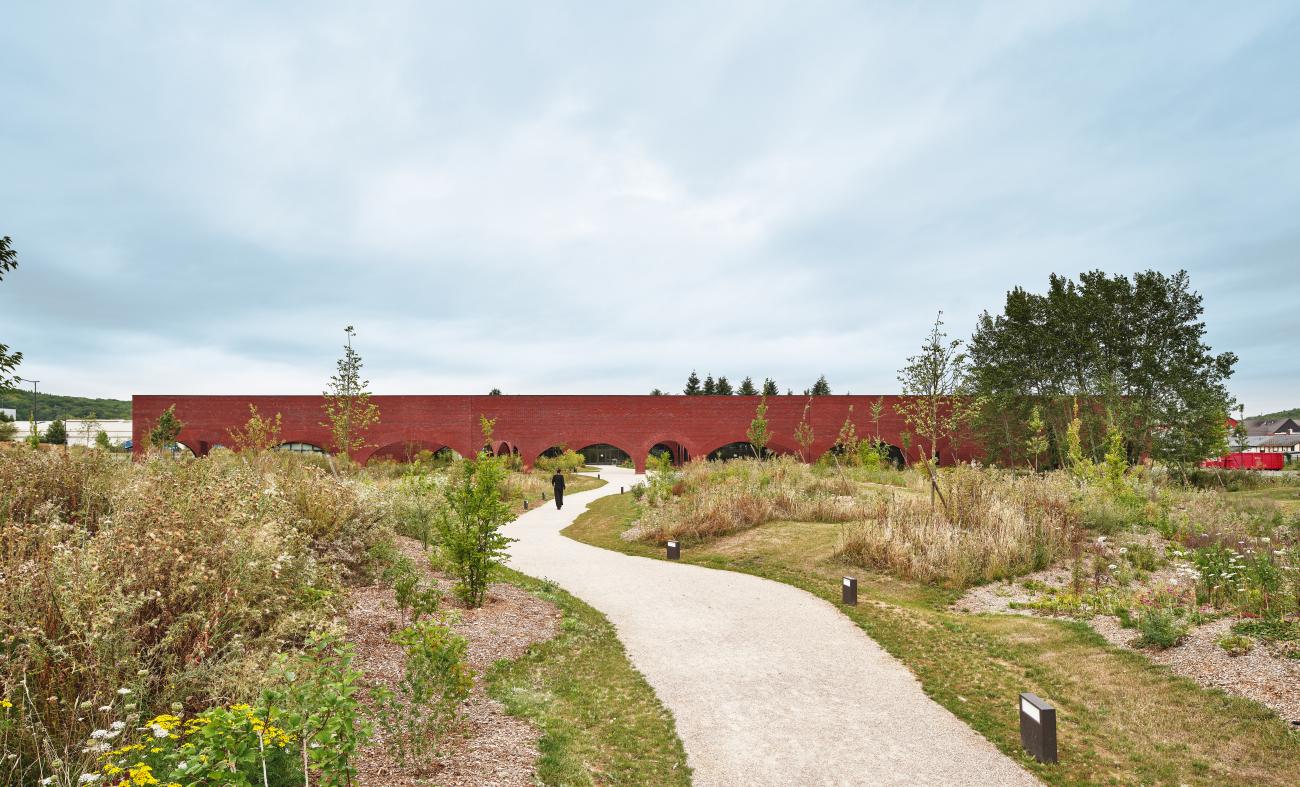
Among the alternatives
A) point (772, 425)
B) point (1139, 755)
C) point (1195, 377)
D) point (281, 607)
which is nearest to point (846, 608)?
point (1139, 755)

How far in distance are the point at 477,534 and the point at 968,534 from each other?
25.1ft

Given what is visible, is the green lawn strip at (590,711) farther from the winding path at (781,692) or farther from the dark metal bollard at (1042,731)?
the dark metal bollard at (1042,731)

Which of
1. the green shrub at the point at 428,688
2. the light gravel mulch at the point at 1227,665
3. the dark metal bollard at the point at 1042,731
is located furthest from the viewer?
the light gravel mulch at the point at 1227,665

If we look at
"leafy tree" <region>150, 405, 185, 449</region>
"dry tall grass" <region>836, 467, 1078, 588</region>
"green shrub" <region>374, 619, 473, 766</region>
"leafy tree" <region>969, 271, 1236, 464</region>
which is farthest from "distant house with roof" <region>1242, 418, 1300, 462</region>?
"leafy tree" <region>150, 405, 185, 449</region>

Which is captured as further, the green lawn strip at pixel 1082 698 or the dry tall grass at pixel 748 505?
the dry tall grass at pixel 748 505

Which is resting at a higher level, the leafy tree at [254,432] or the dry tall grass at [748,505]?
the leafy tree at [254,432]

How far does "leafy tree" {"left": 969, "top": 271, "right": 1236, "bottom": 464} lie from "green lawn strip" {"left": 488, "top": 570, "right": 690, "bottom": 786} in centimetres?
2464

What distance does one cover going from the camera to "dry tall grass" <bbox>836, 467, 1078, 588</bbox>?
9852 mm

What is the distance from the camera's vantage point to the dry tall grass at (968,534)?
9.85m

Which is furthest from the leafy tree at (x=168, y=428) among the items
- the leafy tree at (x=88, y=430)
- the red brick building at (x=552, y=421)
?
the leafy tree at (x=88, y=430)

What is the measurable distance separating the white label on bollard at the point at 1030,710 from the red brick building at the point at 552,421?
1113 inches

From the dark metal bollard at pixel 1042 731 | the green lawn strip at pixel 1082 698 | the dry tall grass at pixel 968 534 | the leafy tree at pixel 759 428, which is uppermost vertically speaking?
the leafy tree at pixel 759 428

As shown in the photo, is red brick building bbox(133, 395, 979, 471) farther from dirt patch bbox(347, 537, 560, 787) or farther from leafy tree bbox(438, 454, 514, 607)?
leafy tree bbox(438, 454, 514, 607)

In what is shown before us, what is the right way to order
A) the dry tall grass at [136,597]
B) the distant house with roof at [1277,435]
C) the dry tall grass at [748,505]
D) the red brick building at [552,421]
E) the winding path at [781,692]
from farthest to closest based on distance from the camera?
the distant house with roof at [1277,435], the red brick building at [552,421], the dry tall grass at [748,505], the winding path at [781,692], the dry tall grass at [136,597]
